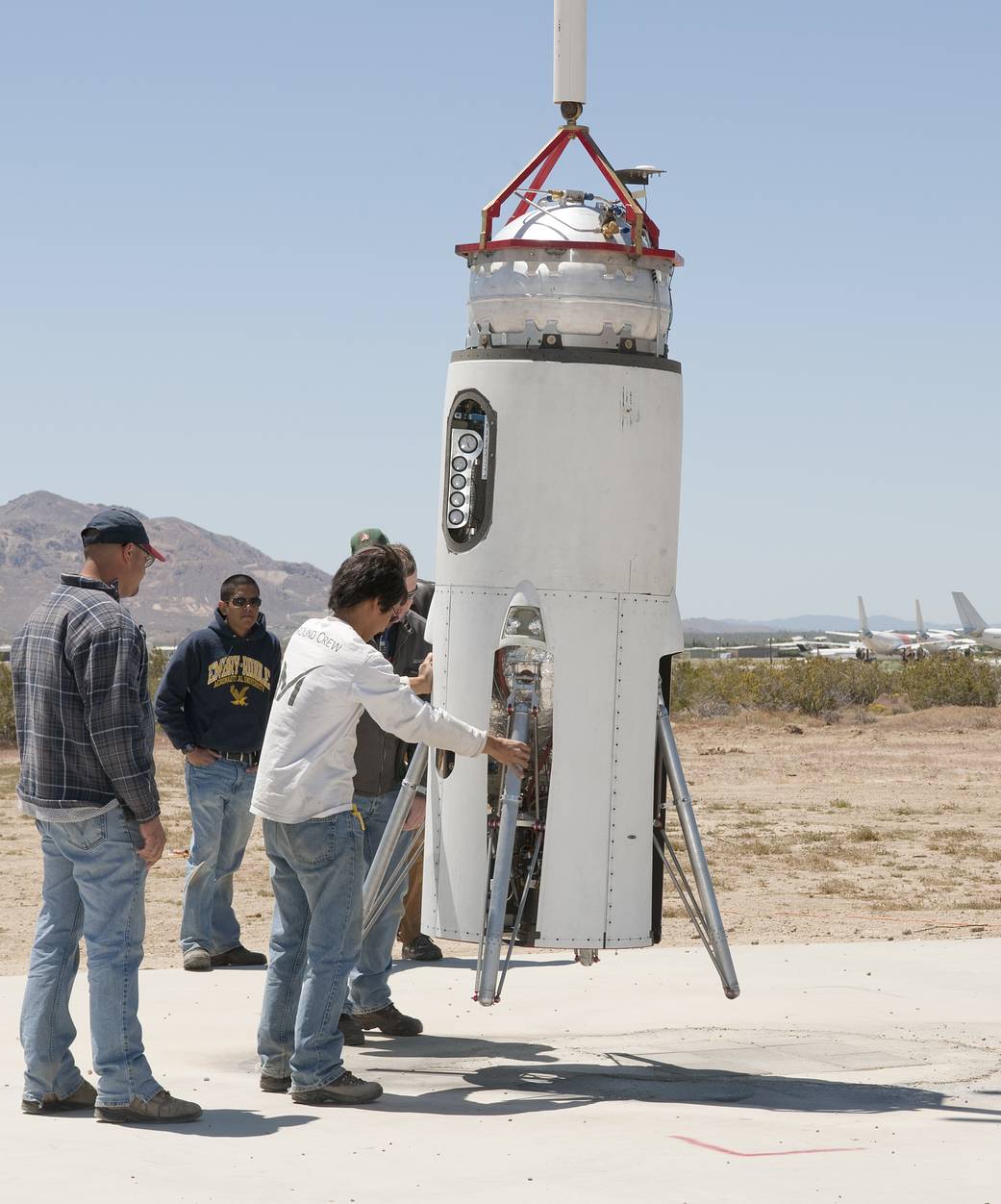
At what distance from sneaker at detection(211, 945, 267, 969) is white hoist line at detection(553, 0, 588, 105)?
5046 mm

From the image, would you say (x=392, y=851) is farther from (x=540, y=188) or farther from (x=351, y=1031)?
(x=540, y=188)

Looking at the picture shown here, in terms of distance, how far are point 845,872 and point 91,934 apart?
34.4 feet

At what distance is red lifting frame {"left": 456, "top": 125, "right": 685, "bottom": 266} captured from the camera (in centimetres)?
739

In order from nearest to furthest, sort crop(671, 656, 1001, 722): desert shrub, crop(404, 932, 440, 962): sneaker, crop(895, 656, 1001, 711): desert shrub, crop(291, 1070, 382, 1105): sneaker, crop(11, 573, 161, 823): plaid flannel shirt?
crop(11, 573, 161, 823): plaid flannel shirt
crop(291, 1070, 382, 1105): sneaker
crop(404, 932, 440, 962): sneaker
crop(671, 656, 1001, 722): desert shrub
crop(895, 656, 1001, 711): desert shrub

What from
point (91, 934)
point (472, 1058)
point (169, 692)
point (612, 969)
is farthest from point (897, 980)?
point (91, 934)

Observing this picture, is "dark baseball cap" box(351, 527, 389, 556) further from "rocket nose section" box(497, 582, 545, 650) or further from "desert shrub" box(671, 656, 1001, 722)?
"desert shrub" box(671, 656, 1001, 722)

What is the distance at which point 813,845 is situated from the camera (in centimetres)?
1722

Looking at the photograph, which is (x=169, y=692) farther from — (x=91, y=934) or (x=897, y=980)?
(x=897, y=980)

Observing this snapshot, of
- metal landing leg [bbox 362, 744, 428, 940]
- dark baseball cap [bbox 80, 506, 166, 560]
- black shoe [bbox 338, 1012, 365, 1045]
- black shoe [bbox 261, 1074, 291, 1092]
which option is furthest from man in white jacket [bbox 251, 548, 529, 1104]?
black shoe [bbox 338, 1012, 365, 1045]

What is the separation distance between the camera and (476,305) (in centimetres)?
754

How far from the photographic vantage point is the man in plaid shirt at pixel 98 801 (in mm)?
6039

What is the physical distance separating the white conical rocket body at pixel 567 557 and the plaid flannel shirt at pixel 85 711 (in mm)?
1775

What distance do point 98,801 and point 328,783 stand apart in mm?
869

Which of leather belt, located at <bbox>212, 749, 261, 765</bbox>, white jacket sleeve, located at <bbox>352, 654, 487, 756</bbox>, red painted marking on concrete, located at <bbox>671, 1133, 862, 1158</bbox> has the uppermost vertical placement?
white jacket sleeve, located at <bbox>352, 654, 487, 756</bbox>
